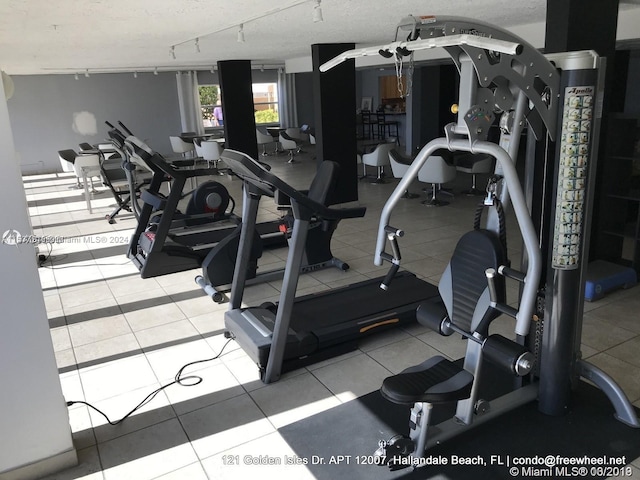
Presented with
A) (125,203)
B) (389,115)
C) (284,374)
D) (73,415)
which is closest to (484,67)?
(284,374)

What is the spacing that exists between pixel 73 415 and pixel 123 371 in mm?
435

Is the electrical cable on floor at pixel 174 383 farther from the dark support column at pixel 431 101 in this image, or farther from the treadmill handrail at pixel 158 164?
the dark support column at pixel 431 101

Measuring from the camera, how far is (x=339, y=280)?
14.2 feet

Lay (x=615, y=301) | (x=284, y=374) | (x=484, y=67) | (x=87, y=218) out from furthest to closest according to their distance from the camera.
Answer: (x=87, y=218)
(x=615, y=301)
(x=284, y=374)
(x=484, y=67)

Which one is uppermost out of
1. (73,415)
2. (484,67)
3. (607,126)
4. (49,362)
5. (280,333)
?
(484,67)

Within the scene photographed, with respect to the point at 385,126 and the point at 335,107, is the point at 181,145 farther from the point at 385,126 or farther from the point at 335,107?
the point at 335,107

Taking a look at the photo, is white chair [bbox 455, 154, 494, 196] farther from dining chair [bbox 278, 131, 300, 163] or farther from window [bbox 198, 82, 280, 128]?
window [bbox 198, 82, 280, 128]

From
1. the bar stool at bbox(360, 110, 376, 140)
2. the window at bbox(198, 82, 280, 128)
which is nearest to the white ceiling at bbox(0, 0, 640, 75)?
the bar stool at bbox(360, 110, 376, 140)

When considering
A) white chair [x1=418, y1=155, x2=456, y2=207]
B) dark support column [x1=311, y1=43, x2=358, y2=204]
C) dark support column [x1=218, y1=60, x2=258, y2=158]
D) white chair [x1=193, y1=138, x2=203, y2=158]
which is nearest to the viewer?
dark support column [x1=311, y1=43, x2=358, y2=204]

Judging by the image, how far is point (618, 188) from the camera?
4.05 m

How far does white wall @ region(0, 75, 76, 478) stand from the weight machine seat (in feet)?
4.47

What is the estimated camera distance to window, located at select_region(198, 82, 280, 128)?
45.4ft

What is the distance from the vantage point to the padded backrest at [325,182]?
12.8ft

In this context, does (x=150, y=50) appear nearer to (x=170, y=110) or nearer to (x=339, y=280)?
(x=339, y=280)
